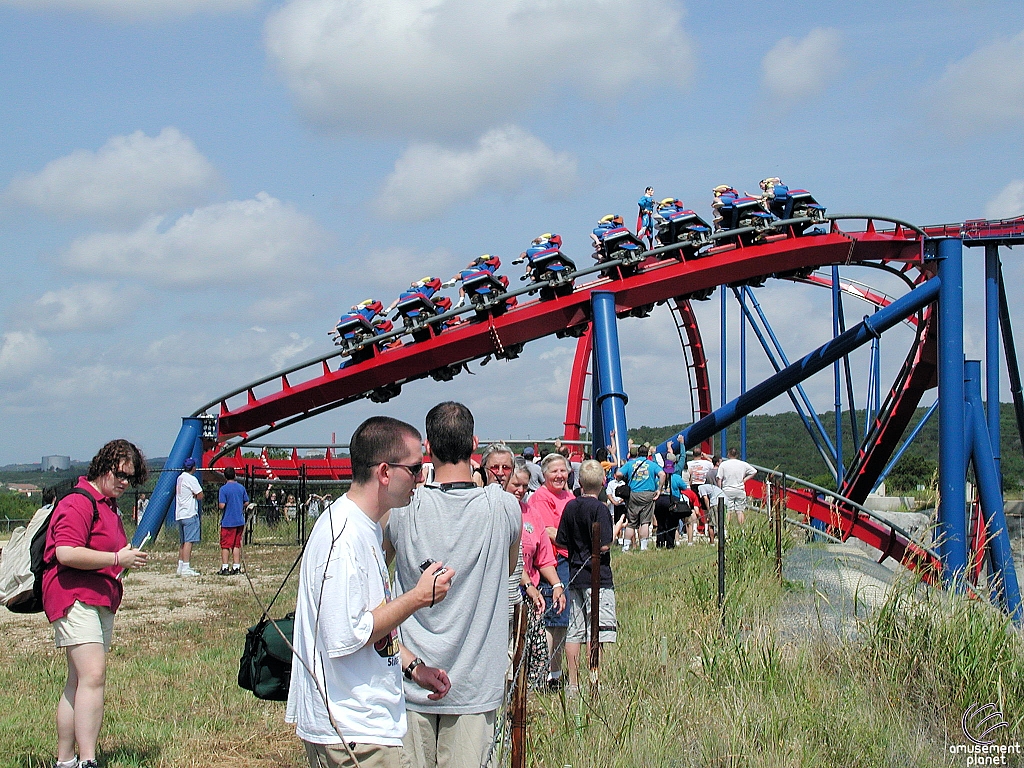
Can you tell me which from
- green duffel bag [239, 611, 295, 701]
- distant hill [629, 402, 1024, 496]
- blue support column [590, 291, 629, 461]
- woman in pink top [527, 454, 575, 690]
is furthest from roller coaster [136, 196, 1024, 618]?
distant hill [629, 402, 1024, 496]

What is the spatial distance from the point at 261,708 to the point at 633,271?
11340mm

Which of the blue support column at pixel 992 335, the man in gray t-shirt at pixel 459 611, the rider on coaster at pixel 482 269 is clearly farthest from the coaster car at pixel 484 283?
the man in gray t-shirt at pixel 459 611

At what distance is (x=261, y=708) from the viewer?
6.01 metres

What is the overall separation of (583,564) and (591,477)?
505 millimetres

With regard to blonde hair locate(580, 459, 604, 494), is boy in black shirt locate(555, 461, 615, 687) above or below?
below

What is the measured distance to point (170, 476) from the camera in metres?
17.8

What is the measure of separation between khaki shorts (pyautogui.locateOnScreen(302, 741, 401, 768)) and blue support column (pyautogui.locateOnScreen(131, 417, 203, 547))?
14.4 metres

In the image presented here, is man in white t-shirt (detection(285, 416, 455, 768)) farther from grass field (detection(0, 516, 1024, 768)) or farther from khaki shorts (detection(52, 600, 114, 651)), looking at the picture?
khaki shorts (detection(52, 600, 114, 651))

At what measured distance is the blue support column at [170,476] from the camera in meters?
17.3

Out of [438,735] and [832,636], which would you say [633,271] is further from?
[438,735]

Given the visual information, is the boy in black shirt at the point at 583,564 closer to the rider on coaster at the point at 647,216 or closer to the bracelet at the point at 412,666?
the bracelet at the point at 412,666

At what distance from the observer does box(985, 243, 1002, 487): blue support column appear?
16.0 meters

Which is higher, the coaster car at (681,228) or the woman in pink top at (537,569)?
the coaster car at (681,228)

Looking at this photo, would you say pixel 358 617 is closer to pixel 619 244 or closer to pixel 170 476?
pixel 619 244
